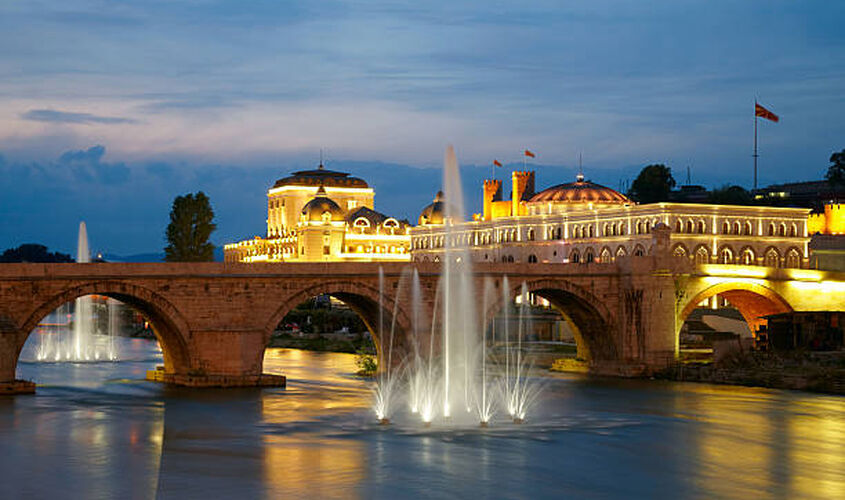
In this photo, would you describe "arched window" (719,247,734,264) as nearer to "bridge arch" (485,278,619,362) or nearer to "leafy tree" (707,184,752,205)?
"leafy tree" (707,184,752,205)

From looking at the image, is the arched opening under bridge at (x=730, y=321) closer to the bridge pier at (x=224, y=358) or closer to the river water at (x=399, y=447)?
the river water at (x=399, y=447)

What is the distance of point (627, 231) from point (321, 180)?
66770mm

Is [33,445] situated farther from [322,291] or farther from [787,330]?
[787,330]

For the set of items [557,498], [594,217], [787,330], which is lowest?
[557,498]

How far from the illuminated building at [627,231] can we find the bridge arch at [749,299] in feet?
99.7

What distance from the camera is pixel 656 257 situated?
53500mm

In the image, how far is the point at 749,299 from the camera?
59969mm

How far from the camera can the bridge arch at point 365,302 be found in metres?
46.3

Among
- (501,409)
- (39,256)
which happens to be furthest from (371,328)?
(39,256)

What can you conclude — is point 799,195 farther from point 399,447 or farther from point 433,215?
point 399,447

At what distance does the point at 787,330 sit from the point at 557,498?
29.5 meters

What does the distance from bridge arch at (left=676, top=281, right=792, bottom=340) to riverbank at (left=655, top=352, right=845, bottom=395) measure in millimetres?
2640

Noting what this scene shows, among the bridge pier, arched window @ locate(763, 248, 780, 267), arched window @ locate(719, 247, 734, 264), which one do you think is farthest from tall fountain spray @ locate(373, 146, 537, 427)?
arched window @ locate(763, 248, 780, 267)

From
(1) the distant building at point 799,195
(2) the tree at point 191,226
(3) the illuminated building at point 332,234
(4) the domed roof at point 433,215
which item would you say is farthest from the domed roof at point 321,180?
(2) the tree at point 191,226
